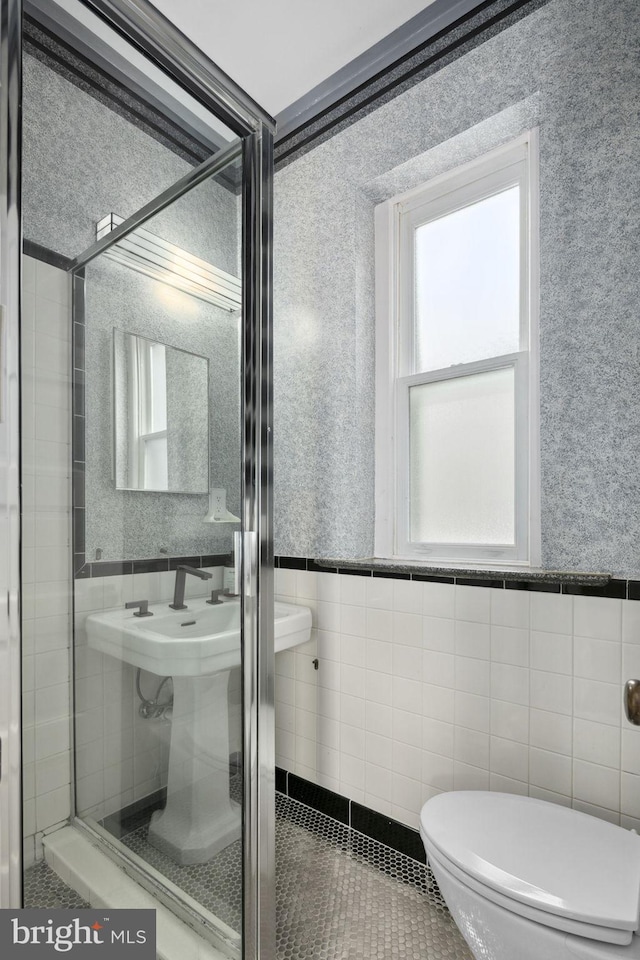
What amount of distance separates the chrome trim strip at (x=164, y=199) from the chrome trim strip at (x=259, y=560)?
0.05 m

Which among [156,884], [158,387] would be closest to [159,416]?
[158,387]

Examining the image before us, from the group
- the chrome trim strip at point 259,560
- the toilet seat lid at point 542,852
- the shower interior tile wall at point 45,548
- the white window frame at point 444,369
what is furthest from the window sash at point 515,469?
the shower interior tile wall at point 45,548

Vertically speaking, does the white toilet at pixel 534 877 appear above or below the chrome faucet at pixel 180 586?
below

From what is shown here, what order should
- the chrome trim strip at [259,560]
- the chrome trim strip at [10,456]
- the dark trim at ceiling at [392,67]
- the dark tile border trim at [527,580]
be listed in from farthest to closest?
1. the dark trim at ceiling at [392,67]
2. the dark tile border trim at [527,580]
3. the chrome trim strip at [259,560]
4. the chrome trim strip at [10,456]

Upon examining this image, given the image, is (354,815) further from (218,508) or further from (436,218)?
(436,218)

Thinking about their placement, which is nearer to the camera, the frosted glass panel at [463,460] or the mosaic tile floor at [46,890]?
the mosaic tile floor at [46,890]

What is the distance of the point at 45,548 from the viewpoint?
771mm

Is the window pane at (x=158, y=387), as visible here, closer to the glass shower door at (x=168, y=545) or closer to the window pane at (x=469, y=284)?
the glass shower door at (x=168, y=545)

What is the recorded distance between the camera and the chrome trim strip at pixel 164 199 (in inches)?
33.4

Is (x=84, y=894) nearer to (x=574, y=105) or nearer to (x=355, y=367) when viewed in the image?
(x=355, y=367)

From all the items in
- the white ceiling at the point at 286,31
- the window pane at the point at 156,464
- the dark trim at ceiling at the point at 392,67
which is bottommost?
the window pane at the point at 156,464

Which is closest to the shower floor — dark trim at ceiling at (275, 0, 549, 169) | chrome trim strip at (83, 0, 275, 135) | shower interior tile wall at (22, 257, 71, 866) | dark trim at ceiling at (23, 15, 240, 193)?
shower interior tile wall at (22, 257, 71, 866)

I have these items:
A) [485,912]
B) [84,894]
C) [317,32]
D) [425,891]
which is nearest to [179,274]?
[84,894]

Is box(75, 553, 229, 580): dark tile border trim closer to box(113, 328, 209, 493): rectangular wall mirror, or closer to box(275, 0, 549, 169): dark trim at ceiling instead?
box(113, 328, 209, 493): rectangular wall mirror
